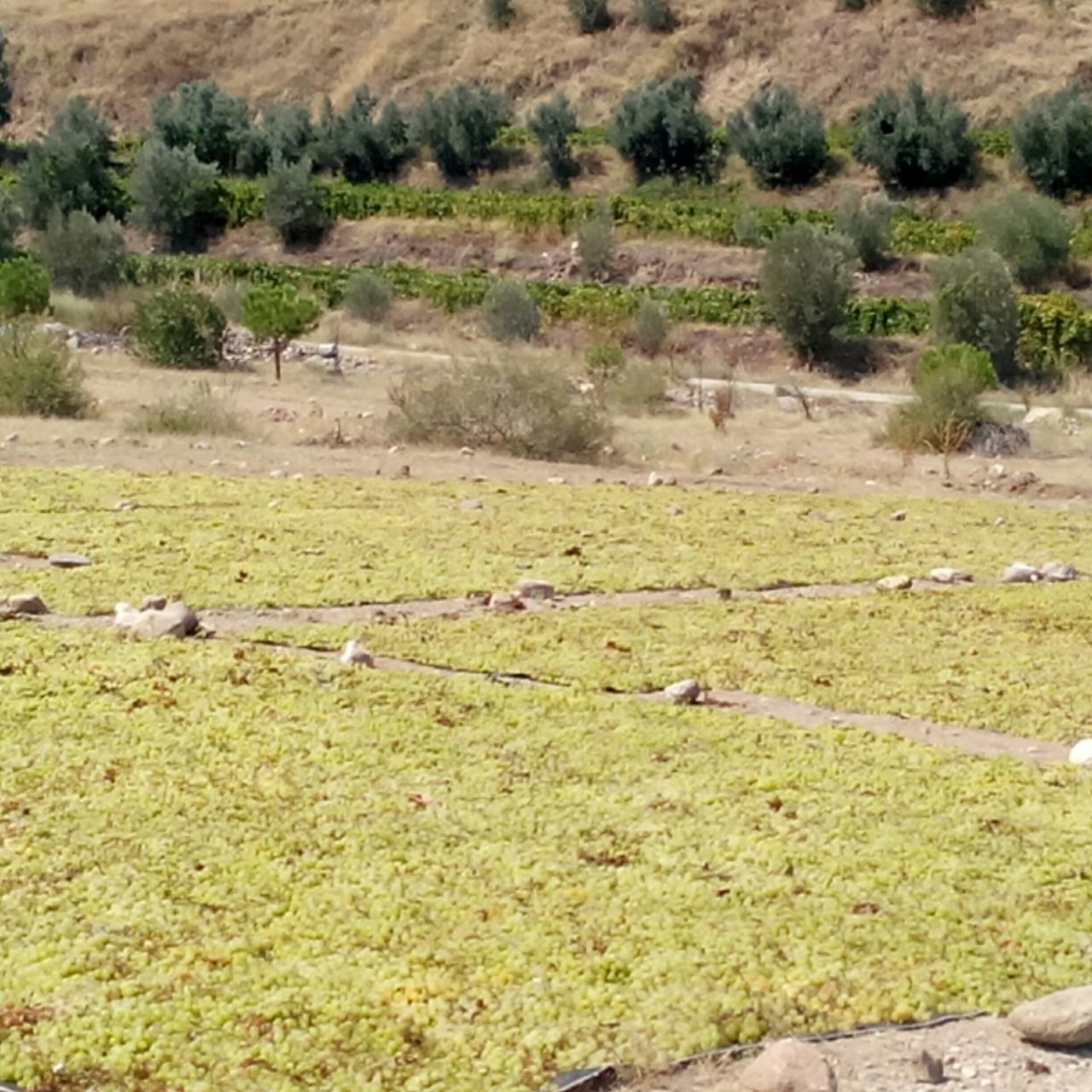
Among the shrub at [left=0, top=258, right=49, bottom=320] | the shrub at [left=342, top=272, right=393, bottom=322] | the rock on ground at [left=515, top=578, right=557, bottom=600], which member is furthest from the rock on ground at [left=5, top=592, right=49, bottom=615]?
the shrub at [left=342, top=272, right=393, bottom=322]

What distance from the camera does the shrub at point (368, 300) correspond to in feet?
152

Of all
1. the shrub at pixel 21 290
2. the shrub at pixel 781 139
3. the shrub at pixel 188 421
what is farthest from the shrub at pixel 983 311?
the shrub at pixel 188 421

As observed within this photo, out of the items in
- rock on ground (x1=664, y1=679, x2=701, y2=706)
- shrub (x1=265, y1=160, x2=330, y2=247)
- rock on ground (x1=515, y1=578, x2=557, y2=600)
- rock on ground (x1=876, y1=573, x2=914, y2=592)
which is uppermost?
rock on ground (x1=664, y1=679, x2=701, y2=706)

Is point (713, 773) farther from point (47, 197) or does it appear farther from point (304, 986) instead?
point (47, 197)

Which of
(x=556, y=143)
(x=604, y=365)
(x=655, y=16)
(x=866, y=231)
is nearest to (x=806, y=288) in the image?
(x=866, y=231)

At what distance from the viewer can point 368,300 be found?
46.4m

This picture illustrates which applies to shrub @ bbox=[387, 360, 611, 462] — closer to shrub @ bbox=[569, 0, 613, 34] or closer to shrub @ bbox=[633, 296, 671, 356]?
shrub @ bbox=[633, 296, 671, 356]

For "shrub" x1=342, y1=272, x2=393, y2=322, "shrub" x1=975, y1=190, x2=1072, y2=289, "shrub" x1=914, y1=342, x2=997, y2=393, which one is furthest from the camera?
"shrub" x1=342, y1=272, x2=393, y2=322

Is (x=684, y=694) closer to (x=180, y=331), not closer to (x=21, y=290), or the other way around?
(x=180, y=331)

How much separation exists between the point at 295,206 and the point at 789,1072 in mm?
54674

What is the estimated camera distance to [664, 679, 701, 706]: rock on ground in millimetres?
8773

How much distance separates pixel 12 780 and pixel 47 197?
5514 centimetres

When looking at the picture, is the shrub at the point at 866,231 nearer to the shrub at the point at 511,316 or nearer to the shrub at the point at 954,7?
the shrub at the point at 511,316

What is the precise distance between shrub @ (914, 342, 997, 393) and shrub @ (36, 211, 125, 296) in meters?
26.2
